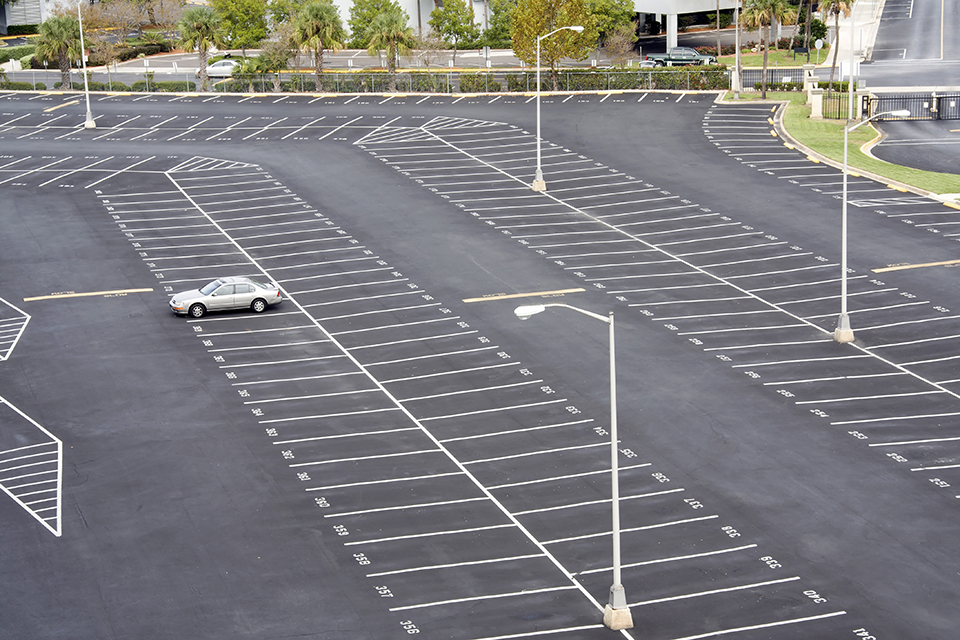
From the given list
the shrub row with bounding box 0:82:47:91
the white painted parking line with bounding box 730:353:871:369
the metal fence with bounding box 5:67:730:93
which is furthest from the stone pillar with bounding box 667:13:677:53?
the white painted parking line with bounding box 730:353:871:369

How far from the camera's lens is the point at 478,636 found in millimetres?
25062

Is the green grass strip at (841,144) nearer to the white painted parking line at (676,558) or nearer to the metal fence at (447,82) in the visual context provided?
the metal fence at (447,82)

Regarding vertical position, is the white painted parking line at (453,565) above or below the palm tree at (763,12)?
below

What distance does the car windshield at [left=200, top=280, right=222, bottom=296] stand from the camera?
45697 mm

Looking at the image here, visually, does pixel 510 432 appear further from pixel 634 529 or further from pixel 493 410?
pixel 634 529

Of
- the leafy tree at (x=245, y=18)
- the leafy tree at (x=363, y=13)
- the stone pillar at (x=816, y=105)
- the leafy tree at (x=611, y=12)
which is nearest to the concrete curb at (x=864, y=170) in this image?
the stone pillar at (x=816, y=105)

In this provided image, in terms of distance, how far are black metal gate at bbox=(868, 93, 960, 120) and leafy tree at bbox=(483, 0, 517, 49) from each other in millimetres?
37852

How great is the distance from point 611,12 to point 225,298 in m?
66.3

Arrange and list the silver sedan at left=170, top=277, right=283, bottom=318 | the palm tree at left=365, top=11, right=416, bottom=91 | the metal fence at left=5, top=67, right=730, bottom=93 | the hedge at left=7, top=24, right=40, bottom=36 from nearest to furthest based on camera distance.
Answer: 1. the silver sedan at left=170, top=277, right=283, bottom=318
2. the metal fence at left=5, top=67, right=730, bottom=93
3. the palm tree at left=365, top=11, right=416, bottom=91
4. the hedge at left=7, top=24, right=40, bottom=36

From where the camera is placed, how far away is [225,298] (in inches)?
1795

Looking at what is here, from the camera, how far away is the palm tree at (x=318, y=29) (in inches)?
3590

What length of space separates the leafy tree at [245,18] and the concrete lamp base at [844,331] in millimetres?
75670

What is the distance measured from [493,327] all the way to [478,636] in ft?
64.2

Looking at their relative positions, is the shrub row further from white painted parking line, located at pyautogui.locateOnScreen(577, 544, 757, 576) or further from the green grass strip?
white painted parking line, located at pyautogui.locateOnScreen(577, 544, 757, 576)
